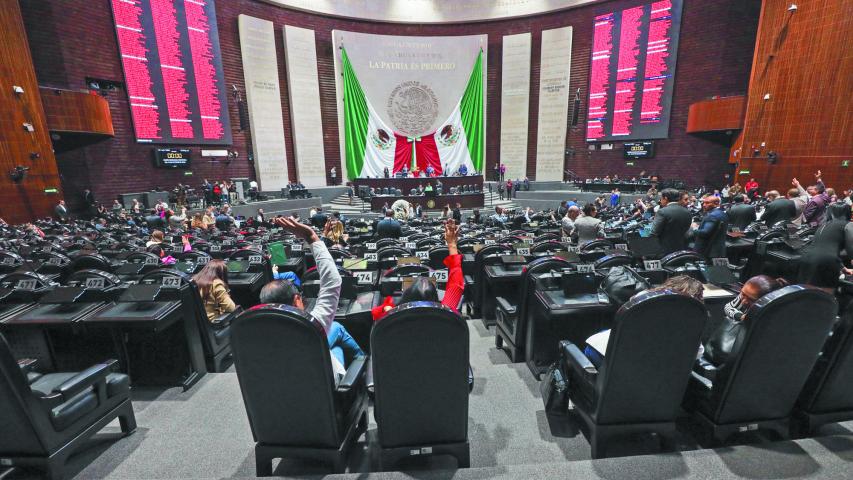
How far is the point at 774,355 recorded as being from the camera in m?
1.66

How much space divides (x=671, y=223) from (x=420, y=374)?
439 centimetres

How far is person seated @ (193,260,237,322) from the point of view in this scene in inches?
121

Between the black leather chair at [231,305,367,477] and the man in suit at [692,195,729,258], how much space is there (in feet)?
14.8

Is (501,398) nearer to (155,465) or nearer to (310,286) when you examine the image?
(310,286)

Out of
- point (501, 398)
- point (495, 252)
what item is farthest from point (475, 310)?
point (501, 398)

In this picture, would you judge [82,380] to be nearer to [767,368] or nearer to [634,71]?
[767,368]

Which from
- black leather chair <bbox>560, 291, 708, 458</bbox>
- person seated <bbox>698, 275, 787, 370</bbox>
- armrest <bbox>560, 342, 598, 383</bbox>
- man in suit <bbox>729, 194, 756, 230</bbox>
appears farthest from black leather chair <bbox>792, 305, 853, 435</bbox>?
man in suit <bbox>729, 194, 756, 230</bbox>

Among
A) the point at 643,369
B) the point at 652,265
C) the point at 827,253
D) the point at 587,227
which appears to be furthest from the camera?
the point at 587,227

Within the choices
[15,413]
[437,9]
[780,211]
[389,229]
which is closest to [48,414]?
[15,413]

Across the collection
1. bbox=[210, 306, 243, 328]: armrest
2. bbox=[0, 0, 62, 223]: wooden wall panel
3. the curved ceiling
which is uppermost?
the curved ceiling

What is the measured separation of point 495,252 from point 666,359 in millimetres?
2425

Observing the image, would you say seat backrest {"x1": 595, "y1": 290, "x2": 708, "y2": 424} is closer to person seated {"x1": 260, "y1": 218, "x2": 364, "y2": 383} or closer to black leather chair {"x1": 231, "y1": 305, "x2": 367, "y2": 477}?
black leather chair {"x1": 231, "y1": 305, "x2": 367, "y2": 477}

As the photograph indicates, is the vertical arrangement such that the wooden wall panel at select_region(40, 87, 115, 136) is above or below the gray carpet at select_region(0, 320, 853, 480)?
above

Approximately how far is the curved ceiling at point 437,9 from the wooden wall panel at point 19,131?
1083 cm
